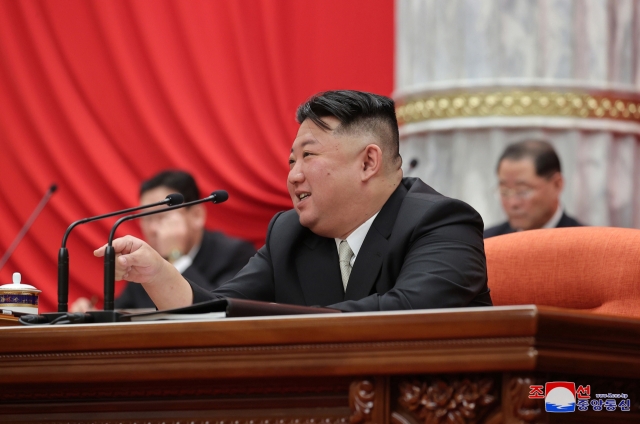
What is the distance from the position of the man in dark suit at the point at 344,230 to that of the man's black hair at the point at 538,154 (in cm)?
135

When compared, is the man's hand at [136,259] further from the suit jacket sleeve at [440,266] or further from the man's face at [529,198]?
the man's face at [529,198]

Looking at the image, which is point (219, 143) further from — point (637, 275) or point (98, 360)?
point (98, 360)

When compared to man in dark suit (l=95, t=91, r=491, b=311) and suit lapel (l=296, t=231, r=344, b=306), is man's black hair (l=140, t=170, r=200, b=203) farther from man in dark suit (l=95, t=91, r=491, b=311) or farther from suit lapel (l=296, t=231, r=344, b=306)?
suit lapel (l=296, t=231, r=344, b=306)

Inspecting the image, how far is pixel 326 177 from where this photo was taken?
80.2 inches

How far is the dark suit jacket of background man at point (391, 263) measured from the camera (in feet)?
5.62

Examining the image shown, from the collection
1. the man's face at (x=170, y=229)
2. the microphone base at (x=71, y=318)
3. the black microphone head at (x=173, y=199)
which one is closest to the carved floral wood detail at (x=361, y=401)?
the microphone base at (x=71, y=318)

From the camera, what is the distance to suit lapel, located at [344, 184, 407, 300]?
1896 mm

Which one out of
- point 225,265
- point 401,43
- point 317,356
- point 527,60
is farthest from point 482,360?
point 225,265

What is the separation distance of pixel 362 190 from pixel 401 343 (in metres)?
A: 0.86

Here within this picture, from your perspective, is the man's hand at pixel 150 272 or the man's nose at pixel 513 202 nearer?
the man's hand at pixel 150 272

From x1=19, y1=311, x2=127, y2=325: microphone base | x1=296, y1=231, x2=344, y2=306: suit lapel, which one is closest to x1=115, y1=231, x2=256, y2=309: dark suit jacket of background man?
x1=296, y1=231, x2=344, y2=306: suit lapel

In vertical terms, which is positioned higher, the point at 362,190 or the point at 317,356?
the point at 362,190

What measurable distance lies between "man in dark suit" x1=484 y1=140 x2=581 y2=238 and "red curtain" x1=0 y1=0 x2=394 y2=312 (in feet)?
3.17

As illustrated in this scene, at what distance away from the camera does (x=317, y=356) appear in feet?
4.17
